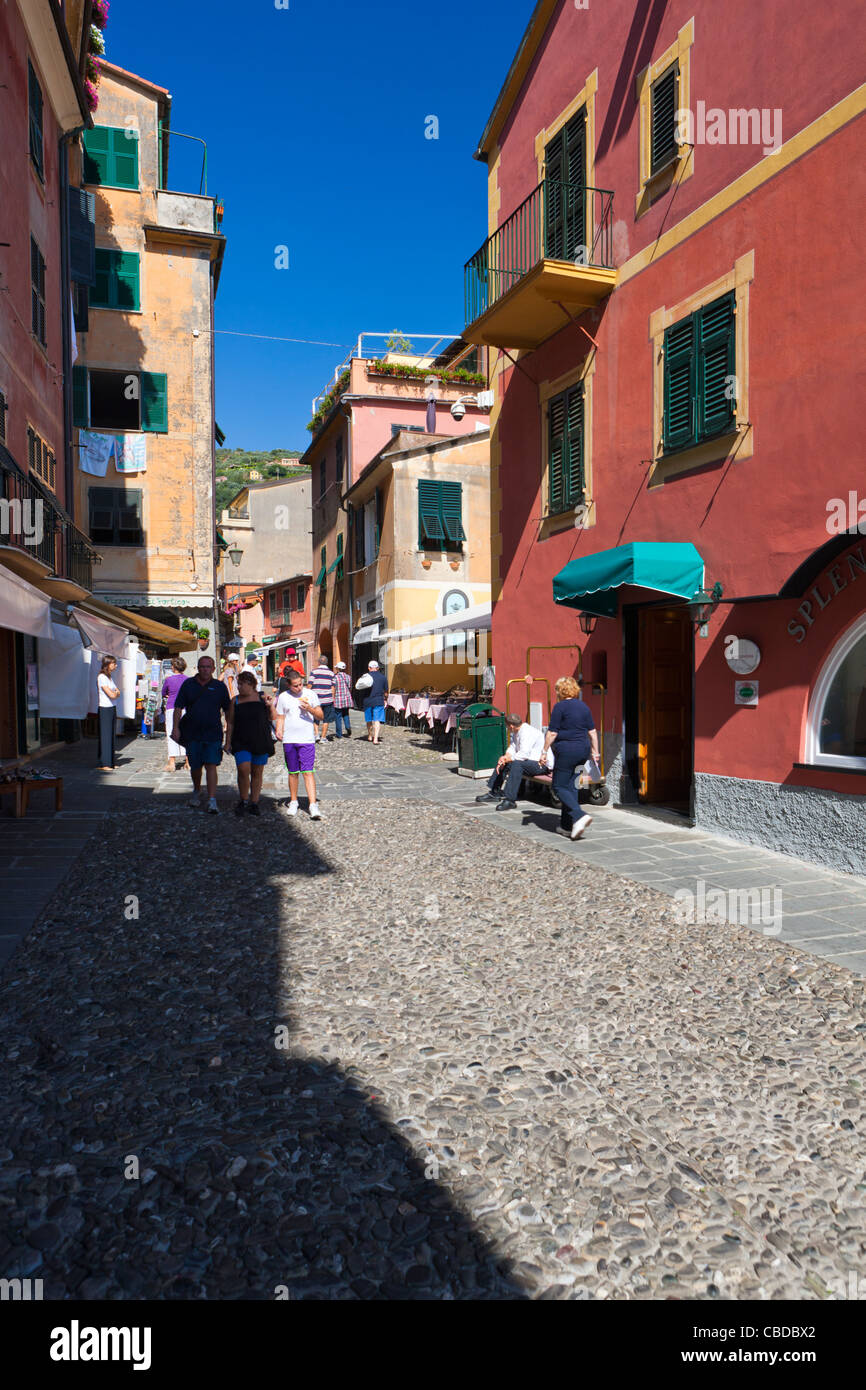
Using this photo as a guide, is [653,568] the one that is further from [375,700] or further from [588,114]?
[375,700]

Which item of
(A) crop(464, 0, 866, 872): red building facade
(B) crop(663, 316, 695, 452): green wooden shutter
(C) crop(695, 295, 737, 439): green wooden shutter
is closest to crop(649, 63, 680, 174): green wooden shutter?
(A) crop(464, 0, 866, 872): red building facade

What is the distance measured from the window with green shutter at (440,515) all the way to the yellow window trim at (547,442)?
11.7 m

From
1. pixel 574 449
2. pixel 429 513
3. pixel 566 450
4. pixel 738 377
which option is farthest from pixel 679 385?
pixel 429 513

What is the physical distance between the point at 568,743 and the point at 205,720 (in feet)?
13.8

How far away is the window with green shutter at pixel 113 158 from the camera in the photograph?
2220 centimetres

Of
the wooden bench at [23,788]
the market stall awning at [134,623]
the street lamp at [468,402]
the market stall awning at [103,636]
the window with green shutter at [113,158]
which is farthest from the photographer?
the window with green shutter at [113,158]

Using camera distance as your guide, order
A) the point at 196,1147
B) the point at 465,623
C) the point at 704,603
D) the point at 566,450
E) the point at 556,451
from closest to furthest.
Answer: the point at 196,1147 → the point at 704,603 → the point at 566,450 → the point at 556,451 → the point at 465,623

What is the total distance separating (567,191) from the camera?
1145 centimetres

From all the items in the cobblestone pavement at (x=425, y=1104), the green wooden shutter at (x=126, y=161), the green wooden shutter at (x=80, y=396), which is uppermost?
the green wooden shutter at (x=126, y=161)

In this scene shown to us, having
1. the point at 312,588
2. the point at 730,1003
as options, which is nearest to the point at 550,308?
the point at 730,1003

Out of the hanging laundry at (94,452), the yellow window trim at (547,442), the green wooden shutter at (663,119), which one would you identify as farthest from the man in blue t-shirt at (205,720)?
the hanging laundry at (94,452)

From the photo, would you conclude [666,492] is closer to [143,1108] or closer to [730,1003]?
[730,1003]

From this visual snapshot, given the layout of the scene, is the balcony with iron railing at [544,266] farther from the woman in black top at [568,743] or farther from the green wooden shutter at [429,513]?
the green wooden shutter at [429,513]

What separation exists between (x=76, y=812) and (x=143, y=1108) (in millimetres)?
7259
